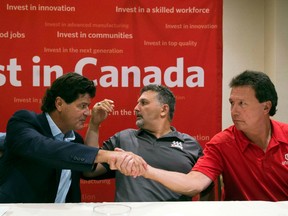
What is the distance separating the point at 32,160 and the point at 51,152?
0.28 meters

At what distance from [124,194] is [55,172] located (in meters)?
0.53

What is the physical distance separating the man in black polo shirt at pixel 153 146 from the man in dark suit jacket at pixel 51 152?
0.30 meters

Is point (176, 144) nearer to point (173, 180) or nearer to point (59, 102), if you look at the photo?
point (173, 180)

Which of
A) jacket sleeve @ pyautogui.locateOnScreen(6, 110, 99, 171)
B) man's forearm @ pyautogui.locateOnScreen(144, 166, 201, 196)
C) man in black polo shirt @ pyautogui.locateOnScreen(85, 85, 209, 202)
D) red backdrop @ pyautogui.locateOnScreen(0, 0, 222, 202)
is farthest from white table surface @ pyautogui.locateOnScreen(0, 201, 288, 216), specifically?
red backdrop @ pyautogui.locateOnScreen(0, 0, 222, 202)

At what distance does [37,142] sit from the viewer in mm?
2002

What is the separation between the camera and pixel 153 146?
2.69 metres

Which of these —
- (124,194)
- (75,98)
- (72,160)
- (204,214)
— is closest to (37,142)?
(72,160)

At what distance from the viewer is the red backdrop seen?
3.26 meters

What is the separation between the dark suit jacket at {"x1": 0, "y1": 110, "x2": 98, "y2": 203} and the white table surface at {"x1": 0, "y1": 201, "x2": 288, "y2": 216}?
31 centimetres

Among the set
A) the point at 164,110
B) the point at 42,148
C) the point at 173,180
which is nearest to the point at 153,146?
the point at 164,110

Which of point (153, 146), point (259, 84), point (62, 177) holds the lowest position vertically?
point (62, 177)

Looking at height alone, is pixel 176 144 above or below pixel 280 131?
below

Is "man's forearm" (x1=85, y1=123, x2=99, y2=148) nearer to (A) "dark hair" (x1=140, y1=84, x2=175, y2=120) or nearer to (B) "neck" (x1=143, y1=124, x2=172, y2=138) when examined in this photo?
(B) "neck" (x1=143, y1=124, x2=172, y2=138)

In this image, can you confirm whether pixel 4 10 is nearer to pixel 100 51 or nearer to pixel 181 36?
pixel 100 51
